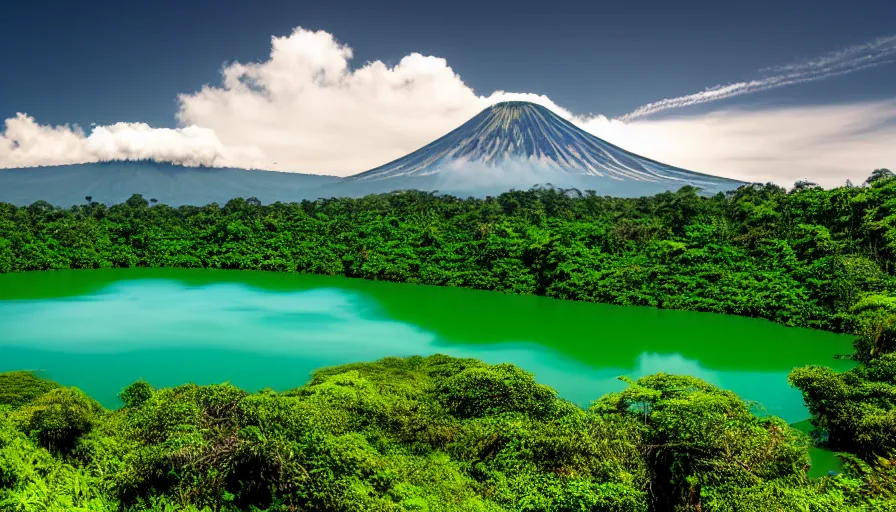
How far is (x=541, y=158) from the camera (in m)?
43.2

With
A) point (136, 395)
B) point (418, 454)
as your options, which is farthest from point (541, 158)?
point (418, 454)

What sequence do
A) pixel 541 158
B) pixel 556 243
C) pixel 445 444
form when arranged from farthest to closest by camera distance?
pixel 541 158
pixel 556 243
pixel 445 444

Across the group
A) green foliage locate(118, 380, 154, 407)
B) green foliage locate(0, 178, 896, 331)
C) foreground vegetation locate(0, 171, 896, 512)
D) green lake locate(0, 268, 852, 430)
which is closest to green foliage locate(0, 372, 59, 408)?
foreground vegetation locate(0, 171, 896, 512)

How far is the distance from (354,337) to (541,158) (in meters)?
34.1

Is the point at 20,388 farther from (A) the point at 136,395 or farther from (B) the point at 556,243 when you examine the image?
(B) the point at 556,243

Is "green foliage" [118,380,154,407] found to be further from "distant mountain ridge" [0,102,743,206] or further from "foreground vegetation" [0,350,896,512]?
"distant mountain ridge" [0,102,743,206]

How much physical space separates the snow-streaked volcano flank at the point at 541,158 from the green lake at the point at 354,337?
26482 millimetres

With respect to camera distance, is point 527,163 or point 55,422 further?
point 527,163

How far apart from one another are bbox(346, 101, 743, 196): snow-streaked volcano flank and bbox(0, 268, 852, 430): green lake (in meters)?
26.5

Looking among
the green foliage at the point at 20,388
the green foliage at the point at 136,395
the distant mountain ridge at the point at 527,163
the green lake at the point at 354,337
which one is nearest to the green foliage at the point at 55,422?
the green foliage at the point at 136,395

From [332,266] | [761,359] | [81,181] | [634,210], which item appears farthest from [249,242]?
[81,181]

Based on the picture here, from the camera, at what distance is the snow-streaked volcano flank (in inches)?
1665

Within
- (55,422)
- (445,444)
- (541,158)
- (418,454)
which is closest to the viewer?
(55,422)

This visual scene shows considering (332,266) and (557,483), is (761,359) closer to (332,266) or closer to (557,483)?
(557,483)
